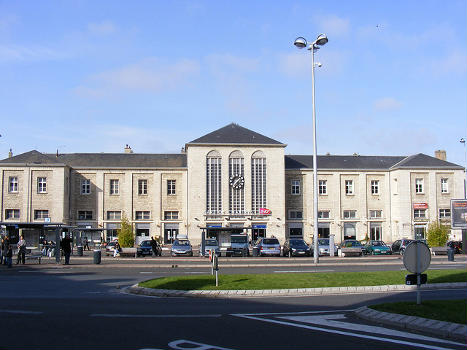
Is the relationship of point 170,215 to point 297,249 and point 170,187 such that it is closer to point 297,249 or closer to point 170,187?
point 170,187

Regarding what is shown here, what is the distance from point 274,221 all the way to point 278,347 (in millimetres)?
57248

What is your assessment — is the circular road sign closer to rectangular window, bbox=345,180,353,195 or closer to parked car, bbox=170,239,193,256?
parked car, bbox=170,239,193,256

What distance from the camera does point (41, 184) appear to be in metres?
62.1

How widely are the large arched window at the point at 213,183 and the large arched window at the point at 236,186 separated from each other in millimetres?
1402

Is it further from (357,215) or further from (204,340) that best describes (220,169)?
(204,340)

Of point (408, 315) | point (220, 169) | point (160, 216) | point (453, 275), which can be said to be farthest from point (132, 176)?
point (408, 315)

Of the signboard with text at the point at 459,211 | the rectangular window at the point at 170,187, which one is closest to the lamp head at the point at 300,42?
the signboard with text at the point at 459,211

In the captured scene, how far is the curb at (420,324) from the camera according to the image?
28.1ft

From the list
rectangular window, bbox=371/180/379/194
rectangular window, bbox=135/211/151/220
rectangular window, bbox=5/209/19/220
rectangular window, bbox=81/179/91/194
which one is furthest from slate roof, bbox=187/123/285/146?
rectangular window, bbox=5/209/19/220

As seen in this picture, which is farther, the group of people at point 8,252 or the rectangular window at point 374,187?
the rectangular window at point 374,187

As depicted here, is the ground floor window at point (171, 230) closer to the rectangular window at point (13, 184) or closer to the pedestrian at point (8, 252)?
the rectangular window at point (13, 184)

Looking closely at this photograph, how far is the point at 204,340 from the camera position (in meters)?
8.38

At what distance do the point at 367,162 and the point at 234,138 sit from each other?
1936 cm

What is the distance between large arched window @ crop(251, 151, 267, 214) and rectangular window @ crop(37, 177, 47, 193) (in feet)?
82.6
